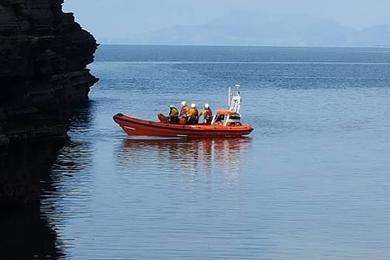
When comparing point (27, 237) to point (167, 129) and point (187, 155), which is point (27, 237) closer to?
point (187, 155)

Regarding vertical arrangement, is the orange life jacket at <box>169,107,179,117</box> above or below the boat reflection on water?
above

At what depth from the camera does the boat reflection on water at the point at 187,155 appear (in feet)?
Result: 177

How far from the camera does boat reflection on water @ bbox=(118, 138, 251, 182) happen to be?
53812mm

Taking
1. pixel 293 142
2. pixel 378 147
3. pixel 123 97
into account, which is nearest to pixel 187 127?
pixel 293 142

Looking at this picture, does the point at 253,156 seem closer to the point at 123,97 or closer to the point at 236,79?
the point at 123,97

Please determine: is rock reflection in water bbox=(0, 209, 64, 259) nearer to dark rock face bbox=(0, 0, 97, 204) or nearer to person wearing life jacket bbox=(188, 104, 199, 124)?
dark rock face bbox=(0, 0, 97, 204)

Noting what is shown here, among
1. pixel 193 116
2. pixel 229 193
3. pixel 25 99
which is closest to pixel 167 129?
pixel 193 116

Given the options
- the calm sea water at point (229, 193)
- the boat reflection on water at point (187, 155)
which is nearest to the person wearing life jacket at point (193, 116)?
the boat reflection on water at point (187, 155)

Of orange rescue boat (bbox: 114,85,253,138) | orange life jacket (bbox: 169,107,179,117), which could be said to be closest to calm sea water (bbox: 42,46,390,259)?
orange rescue boat (bbox: 114,85,253,138)

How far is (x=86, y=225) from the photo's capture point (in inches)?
1508

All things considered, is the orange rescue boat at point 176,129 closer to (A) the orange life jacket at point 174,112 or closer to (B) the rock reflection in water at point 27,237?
(A) the orange life jacket at point 174,112

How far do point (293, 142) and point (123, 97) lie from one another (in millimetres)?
46042

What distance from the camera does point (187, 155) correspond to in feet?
194

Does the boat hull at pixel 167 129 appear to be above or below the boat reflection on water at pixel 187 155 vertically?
above
